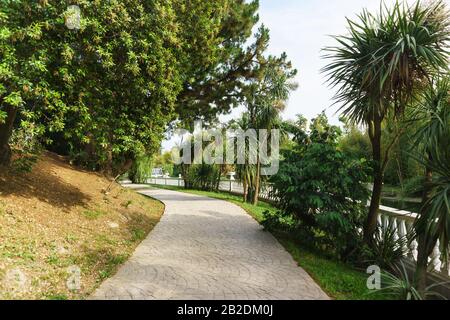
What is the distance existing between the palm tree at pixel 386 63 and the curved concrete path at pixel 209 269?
2382 mm

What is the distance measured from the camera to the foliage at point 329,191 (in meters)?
6.04

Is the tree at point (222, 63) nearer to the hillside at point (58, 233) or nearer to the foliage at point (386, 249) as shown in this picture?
the hillside at point (58, 233)

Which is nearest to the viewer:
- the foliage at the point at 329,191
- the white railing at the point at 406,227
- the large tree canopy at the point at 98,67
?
the white railing at the point at 406,227

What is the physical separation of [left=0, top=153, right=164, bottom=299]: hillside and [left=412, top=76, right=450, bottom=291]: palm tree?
4.98 meters

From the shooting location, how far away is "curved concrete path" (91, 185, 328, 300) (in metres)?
4.16

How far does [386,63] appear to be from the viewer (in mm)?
5305

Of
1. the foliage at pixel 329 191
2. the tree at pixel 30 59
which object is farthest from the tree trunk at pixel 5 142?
the foliage at pixel 329 191

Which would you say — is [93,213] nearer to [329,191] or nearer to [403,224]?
[329,191]

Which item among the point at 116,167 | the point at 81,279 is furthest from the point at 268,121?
the point at 81,279

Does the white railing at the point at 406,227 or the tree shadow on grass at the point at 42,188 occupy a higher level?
the tree shadow on grass at the point at 42,188

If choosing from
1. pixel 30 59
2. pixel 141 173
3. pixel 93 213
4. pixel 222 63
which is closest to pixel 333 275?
pixel 93 213

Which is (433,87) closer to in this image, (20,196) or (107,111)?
(107,111)

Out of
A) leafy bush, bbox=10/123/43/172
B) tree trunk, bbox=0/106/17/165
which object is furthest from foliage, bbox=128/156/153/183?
leafy bush, bbox=10/123/43/172

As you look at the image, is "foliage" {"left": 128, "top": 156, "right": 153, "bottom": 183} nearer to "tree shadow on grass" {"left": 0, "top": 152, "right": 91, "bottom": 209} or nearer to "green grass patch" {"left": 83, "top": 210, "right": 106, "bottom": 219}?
"tree shadow on grass" {"left": 0, "top": 152, "right": 91, "bottom": 209}
